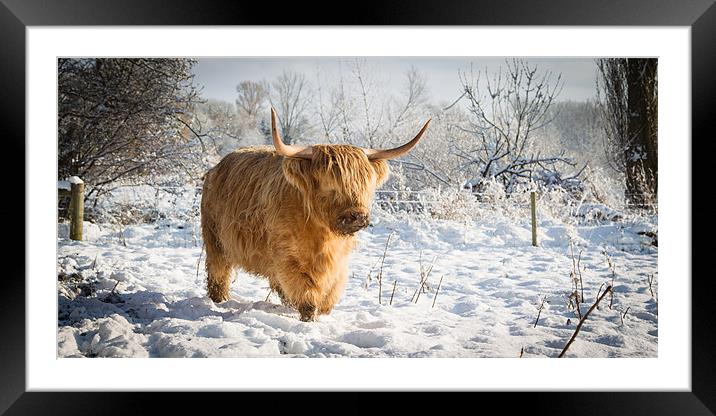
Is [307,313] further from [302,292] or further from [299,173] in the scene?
[299,173]

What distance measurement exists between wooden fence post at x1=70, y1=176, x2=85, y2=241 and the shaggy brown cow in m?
1.44

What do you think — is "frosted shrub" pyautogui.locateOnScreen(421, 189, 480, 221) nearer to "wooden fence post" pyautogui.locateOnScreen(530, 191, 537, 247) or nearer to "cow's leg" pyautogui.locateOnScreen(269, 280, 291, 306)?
"wooden fence post" pyautogui.locateOnScreen(530, 191, 537, 247)

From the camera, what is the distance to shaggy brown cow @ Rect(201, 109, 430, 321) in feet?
10.5

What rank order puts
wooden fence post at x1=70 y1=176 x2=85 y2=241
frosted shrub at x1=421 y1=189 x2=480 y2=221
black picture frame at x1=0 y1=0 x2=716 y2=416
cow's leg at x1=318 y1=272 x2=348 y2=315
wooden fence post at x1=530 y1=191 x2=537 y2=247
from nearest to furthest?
black picture frame at x1=0 y1=0 x2=716 y2=416, cow's leg at x1=318 y1=272 x2=348 y2=315, wooden fence post at x1=70 y1=176 x2=85 y2=241, wooden fence post at x1=530 y1=191 x2=537 y2=247, frosted shrub at x1=421 y1=189 x2=480 y2=221

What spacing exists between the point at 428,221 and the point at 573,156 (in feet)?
6.11

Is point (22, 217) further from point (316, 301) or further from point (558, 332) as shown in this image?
point (558, 332)

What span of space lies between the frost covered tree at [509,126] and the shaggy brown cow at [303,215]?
205 cm

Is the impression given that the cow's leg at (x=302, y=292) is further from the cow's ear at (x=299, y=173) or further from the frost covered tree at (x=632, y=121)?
the frost covered tree at (x=632, y=121)

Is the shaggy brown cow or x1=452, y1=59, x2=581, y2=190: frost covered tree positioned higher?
x1=452, y1=59, x2=581, y2=190: frost covered tree

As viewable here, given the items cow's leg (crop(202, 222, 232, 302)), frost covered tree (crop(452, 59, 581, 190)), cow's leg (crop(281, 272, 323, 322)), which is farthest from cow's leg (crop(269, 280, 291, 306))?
frost covered tree (crop(452, 59, 581, 190))

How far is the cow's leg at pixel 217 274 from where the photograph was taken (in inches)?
165

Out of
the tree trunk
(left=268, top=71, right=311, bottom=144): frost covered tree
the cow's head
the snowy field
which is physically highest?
(left=268, top=71, right=311, bottom=144): frost covered tree
